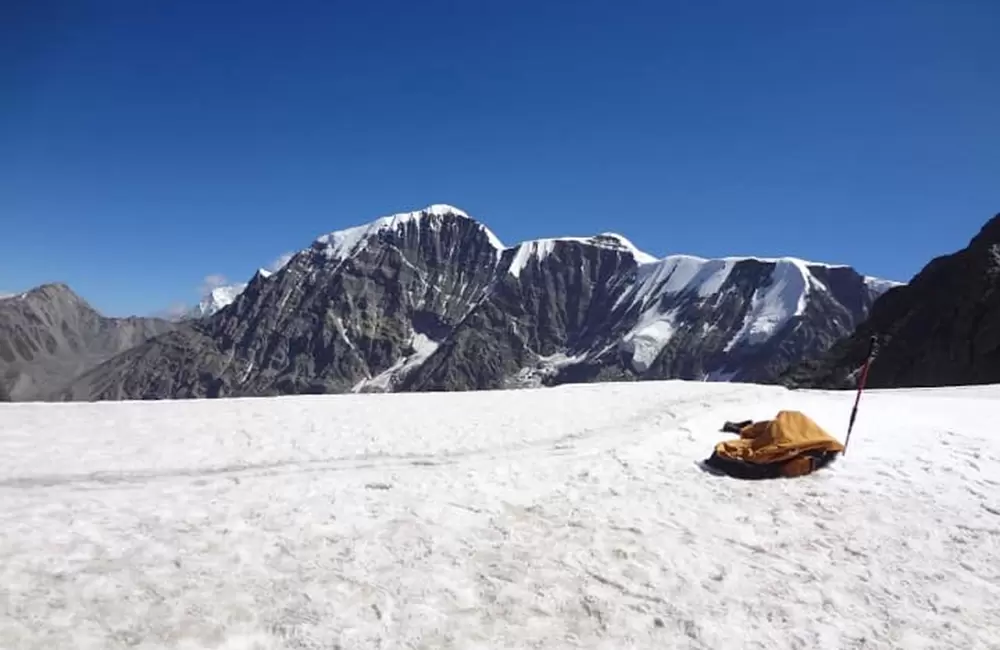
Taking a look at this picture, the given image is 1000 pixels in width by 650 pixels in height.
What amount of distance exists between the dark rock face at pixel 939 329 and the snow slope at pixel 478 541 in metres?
106

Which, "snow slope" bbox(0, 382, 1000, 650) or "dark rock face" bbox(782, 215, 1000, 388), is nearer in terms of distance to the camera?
"snow slope" bbox(0, 382, 1000, 650)

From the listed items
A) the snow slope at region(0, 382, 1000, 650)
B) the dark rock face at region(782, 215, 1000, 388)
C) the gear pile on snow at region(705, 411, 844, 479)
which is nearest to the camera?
the snow slope at region(0, 382, 1000, 650)

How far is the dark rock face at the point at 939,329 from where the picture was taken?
11125 centimetres

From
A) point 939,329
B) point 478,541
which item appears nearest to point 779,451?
point 478,541

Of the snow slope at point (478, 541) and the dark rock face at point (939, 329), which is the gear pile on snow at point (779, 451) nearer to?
the snow slope at point (478, 541)

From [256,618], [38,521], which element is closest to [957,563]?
[256,618]

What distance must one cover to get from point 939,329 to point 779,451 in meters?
135

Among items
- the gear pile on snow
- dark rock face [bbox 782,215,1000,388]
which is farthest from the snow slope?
dark rock face [bbox 782,215,1000,388]

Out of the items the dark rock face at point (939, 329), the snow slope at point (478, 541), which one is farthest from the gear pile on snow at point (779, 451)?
the dark rock face at point (939, 329)

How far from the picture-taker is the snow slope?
8797 mm

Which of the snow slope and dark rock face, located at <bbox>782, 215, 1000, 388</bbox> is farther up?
dark rock face, located at <bbox>782, 215, 1000, 388</bbox>

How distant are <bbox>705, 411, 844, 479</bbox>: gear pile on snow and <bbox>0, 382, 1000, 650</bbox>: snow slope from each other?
0.51m

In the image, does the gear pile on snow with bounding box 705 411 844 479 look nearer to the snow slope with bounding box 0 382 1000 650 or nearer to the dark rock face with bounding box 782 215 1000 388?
the snow slope with bounding box 0 382 1000 650

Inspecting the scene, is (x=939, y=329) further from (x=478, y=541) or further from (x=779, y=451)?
(x=478, y=541)
